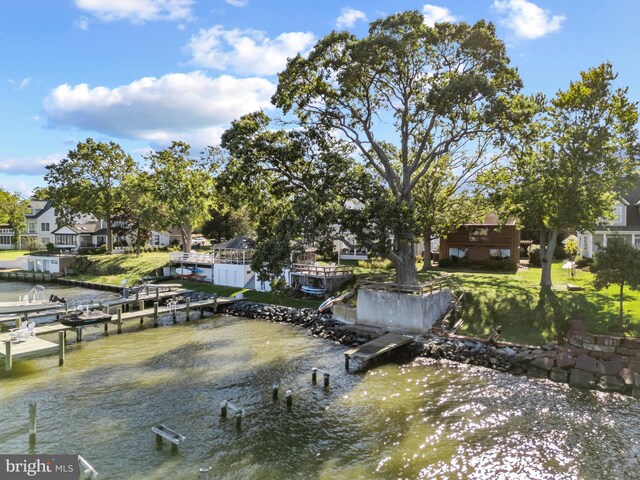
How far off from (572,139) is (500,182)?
747 centimetres

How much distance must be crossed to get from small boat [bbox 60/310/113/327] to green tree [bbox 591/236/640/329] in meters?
30.4

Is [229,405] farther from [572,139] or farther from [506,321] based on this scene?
[572,139]

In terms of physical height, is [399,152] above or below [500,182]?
above

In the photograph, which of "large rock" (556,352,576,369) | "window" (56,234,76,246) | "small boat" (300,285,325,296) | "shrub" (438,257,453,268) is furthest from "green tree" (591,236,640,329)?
"window" (56,234,76,246)

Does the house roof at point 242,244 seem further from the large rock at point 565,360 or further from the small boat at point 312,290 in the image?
the large rock at point 565,360

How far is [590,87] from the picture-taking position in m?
29.0

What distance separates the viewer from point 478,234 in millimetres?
45094

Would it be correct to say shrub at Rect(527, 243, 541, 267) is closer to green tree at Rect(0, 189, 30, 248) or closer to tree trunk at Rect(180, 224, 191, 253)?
tree trunk at Rect(180, 224, 191, 253)

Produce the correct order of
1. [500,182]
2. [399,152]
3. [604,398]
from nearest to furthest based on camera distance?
[604,398], [500,182], [399,152]

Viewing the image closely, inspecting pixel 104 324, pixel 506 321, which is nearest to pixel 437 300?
pixel 506 321

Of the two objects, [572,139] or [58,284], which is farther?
[58,284]

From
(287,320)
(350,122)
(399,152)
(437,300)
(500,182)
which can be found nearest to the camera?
(437,300)

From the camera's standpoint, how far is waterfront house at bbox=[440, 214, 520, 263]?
43594mm

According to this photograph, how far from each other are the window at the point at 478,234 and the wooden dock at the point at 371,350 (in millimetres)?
24447
